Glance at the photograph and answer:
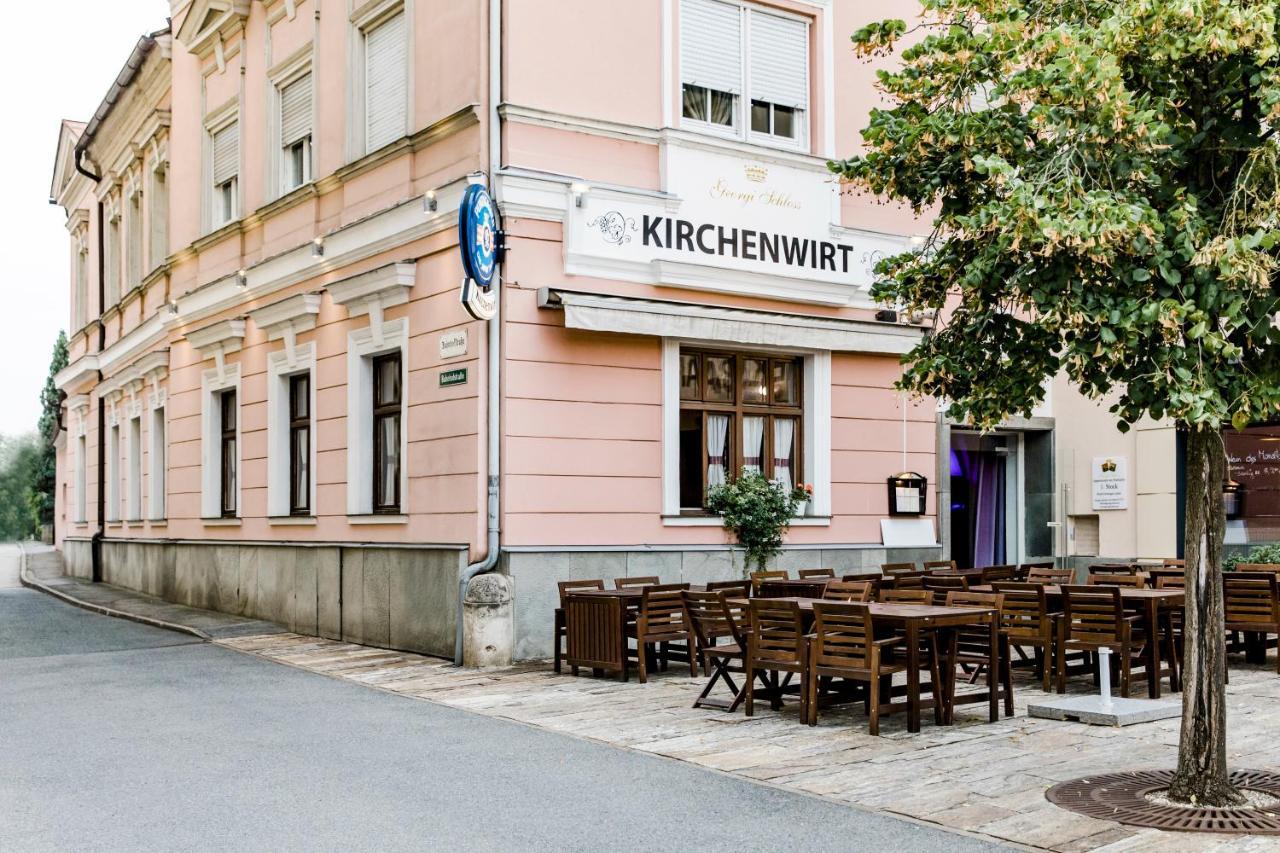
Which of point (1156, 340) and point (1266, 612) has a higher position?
point (1156, 340)

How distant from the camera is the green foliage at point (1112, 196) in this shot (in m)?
6.15

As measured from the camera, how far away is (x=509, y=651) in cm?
1313

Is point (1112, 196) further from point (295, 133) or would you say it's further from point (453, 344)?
point (295, 133)

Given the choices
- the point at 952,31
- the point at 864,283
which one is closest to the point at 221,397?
the point at 864,283

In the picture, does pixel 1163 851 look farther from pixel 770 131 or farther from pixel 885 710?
pixel 770 131

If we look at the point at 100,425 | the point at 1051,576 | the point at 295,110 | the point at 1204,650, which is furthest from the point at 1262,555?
the point at 100,425

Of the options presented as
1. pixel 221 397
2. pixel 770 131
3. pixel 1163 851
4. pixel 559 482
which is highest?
pixel 770 131

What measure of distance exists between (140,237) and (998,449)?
16310 millimetres

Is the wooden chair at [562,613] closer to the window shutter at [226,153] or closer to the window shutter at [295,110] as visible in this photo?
the window shutter at [295,110]

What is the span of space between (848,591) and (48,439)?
54165 mm

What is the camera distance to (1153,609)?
1051cm

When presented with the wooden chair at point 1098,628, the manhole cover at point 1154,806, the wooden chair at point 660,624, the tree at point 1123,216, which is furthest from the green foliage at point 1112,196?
the wooden chair at point 660,624

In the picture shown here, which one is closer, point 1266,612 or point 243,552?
point 1266,612

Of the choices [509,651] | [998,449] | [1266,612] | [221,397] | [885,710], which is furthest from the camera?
[221,397]
